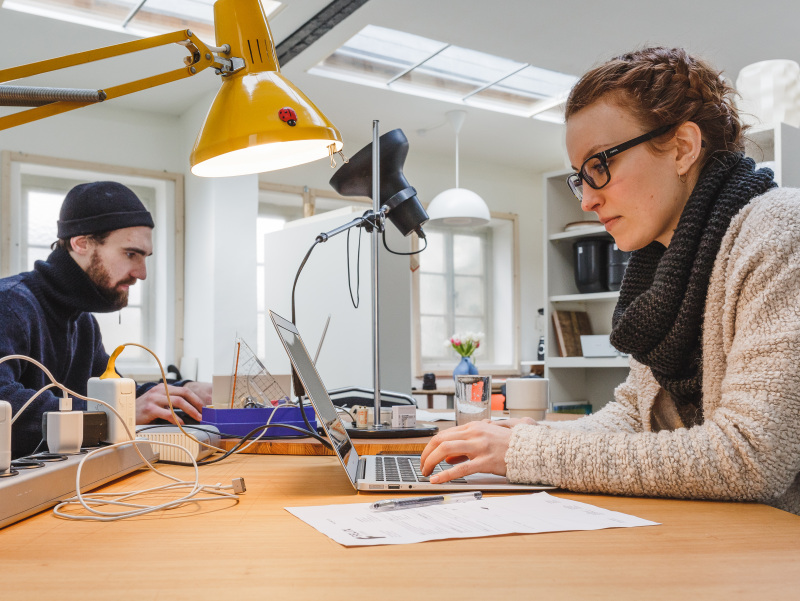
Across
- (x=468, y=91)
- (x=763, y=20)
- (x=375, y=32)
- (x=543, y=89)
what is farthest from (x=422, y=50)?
(x=763, y=20)

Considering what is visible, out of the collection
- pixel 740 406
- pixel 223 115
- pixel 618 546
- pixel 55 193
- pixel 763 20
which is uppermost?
pixel 763 20

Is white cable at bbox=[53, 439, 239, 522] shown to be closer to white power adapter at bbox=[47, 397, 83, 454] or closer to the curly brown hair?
white power adapter at bbox=[47, 397, 83, 454]

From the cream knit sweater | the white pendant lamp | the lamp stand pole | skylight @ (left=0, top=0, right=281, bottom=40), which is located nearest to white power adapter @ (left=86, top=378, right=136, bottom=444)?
the lamp stand pole

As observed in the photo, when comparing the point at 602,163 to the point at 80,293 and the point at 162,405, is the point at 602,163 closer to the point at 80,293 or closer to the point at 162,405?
the point at 162,405

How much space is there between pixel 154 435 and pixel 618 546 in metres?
0.84

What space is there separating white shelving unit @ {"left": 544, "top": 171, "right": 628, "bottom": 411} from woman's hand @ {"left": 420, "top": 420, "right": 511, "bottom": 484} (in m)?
2.81

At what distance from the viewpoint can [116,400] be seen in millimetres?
1107

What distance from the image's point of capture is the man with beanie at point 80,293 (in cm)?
183

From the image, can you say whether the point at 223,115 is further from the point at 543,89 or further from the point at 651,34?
the point at 543,89

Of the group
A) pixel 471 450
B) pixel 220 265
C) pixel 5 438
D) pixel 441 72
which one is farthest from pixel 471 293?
pixel 5 438

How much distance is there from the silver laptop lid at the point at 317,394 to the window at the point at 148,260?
3.93 metres

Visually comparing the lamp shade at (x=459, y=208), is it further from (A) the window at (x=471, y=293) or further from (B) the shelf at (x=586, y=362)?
(A) the window at (x=471, y=293)

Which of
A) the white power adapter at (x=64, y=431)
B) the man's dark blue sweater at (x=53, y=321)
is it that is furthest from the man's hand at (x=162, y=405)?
the white power adapter at (x=64, y=431)

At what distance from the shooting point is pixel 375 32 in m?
3.90
